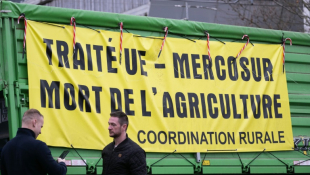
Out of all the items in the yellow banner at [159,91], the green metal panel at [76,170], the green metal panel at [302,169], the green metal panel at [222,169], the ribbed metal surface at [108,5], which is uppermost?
the ribbed metal surface at [108,5]

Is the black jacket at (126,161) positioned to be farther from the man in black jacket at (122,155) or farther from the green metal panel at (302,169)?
the green metal panel at (302,169)

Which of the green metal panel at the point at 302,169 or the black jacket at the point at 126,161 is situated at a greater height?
the black jacket at the point at 126,161

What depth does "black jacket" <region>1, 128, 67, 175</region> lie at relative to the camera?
4242 millimetres

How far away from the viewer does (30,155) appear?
4.24 meters

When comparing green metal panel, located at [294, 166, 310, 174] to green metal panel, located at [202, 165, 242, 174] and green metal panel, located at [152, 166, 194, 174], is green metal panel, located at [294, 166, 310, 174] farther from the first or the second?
green metal panel, located at [152, 166, 194, 174]

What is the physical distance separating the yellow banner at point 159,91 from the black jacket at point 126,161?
120 cm

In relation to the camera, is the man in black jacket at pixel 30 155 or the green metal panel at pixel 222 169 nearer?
the man in black jacket at pixel 30 155

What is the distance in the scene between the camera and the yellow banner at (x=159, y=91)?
Answer: 19.5 feet

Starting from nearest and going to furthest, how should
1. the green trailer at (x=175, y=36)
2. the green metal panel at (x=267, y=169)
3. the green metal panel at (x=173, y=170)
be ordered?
1. the green trailer at (x=175, y=36)
2. the green metal panel at (x=173, y=170)
3. the green metal panel at (x=267, y=169)

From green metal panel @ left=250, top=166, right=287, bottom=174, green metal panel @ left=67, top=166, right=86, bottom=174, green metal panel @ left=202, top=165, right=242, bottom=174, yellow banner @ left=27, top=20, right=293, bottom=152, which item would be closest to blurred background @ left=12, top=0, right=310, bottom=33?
yellow banner @ left=27, top=20, right=293, bottom=152

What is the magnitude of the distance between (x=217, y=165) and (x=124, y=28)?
215cm

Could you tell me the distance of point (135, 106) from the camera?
6422mm

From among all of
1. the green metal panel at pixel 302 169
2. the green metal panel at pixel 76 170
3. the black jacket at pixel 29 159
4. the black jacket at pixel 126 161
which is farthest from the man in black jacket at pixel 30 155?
the green metal panel at pixel 302 169

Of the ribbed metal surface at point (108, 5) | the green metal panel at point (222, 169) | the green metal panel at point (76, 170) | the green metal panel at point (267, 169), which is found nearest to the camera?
the green metal panel at point (76, 170)
